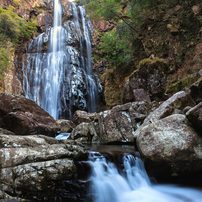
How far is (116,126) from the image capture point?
679 cm

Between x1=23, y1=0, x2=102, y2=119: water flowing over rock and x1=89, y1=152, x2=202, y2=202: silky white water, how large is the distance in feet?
47.6

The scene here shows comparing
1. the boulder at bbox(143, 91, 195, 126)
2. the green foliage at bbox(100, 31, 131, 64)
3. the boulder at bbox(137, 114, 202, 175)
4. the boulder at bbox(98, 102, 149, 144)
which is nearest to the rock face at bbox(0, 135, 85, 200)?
the boulder at bbox(137, 114, 202, 175)

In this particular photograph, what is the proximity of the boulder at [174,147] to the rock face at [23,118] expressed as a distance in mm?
6013

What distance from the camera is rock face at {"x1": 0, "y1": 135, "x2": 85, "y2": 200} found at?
2.78 meters

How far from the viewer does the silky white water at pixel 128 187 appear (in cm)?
322

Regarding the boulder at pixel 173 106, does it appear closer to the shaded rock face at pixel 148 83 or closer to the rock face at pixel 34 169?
the rock face at pixel 34 169

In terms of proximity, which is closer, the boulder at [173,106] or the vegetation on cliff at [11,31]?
the boulder at [173,106]

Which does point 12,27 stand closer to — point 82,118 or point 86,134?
point 82,118

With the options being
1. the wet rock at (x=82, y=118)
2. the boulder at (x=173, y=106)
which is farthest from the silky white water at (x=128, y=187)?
the wet rock at (x=82, y=118)

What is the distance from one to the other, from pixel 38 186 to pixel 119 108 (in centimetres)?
494

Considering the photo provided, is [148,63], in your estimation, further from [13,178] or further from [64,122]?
Result: [13,178]

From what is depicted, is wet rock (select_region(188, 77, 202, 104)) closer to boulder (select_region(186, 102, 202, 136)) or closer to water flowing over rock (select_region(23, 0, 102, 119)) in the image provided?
boulder (select_region(186, 102, 202, 136))

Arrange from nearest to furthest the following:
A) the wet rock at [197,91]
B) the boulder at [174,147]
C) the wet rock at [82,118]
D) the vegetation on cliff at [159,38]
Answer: the boulder at [174,147] < the wet rock at [197,91] < the vegetation on cliff at [159,38] < the wet rock at [82,118]

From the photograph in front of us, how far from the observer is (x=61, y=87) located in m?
19.2
